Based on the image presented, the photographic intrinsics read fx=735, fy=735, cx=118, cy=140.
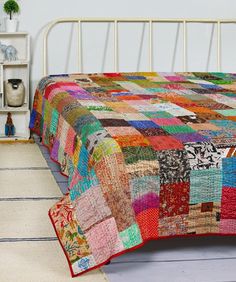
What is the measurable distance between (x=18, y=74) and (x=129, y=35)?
2.55 ft

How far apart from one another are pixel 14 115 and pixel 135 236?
246cm

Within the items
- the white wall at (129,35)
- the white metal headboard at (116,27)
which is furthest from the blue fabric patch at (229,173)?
the white wall at (129,35)

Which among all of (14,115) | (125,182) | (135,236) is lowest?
(14,115)

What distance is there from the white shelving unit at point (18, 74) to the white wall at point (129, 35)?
10cm

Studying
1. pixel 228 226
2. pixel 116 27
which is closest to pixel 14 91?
pixel 116 27

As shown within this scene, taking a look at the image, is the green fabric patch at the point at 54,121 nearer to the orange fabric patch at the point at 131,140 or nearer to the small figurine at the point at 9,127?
the orange fabric patch at the point at 131,140

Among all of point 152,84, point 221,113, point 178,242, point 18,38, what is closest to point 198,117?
point 221,113

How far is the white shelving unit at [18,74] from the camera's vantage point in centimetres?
448

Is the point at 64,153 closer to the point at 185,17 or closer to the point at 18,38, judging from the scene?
the point at 18,38

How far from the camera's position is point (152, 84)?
394cm

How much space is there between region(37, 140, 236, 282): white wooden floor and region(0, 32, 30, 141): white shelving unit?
2044 millimetres

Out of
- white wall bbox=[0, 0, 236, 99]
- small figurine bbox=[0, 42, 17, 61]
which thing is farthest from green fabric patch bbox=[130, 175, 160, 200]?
white wall bbox=[0, 0, 236, 99]

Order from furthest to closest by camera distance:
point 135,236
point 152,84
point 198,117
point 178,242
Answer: point 152,84 → point 198,117 → point 178,242 → point 135,236

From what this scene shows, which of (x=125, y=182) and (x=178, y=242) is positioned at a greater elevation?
(x=125, y=182)
